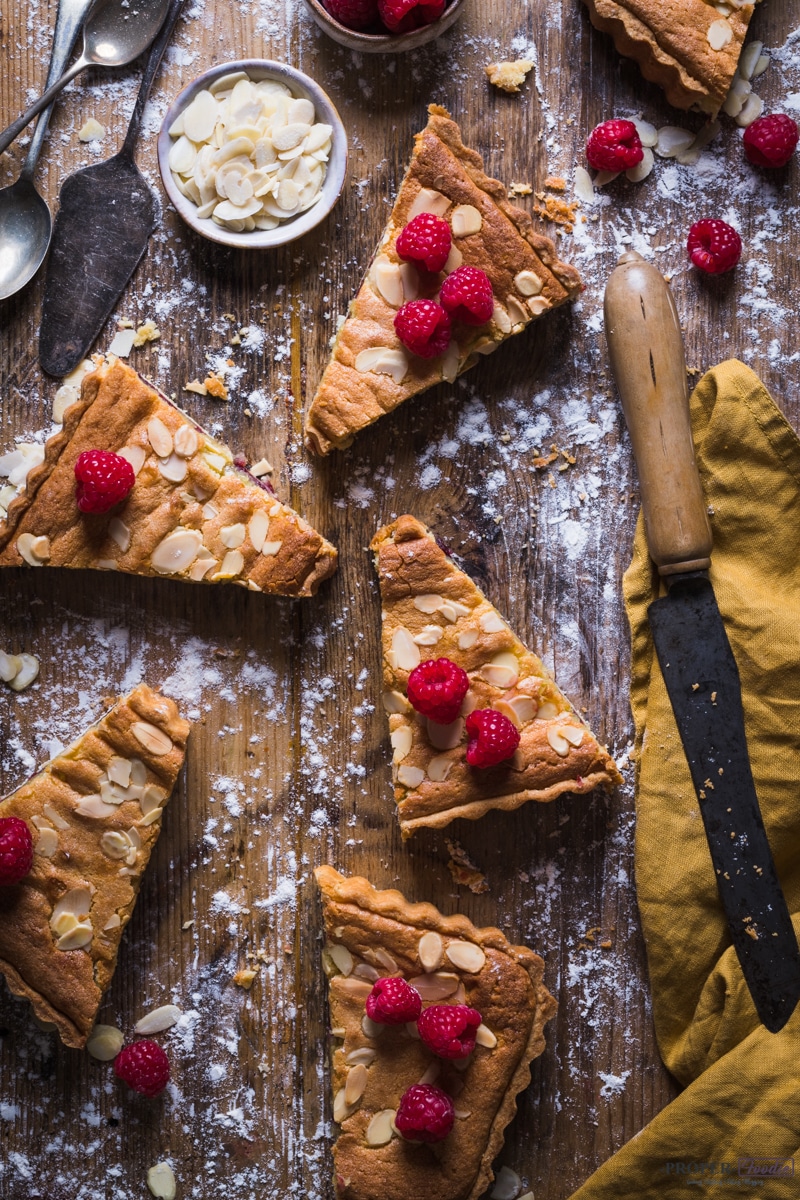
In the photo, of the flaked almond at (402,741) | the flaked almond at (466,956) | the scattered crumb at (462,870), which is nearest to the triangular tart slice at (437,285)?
the flaked almond at (402,741)

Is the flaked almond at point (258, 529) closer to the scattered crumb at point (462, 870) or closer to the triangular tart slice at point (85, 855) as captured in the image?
the triangular tart slice at point (85, 855)

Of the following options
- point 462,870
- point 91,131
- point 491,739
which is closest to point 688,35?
point 91,131

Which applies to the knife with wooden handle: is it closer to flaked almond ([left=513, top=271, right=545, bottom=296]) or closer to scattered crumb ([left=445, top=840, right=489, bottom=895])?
flaked almond ([left=513, top=271, right=545, bottom=296])

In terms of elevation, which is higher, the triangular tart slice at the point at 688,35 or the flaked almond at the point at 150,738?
the triangular tart slice at the point at 688,35

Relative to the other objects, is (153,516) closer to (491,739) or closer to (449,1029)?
(491,739)

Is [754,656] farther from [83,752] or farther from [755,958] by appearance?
[83,752]

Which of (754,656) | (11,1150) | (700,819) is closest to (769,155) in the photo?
(754,656)
